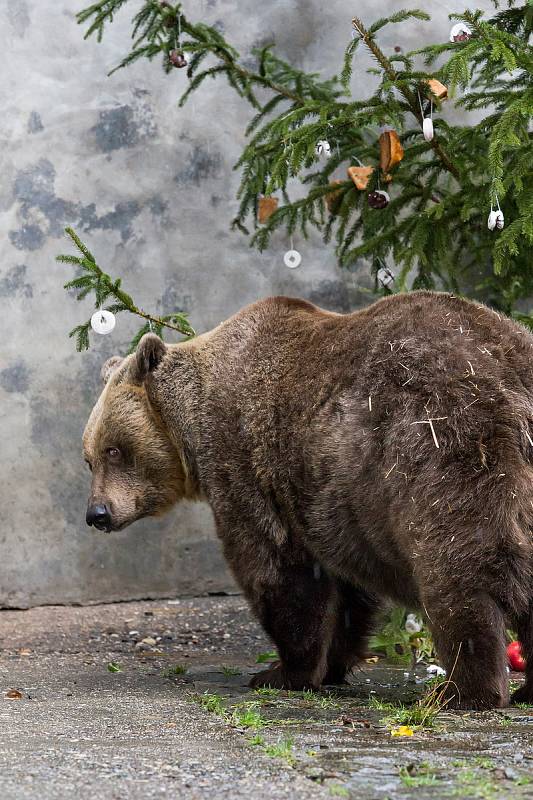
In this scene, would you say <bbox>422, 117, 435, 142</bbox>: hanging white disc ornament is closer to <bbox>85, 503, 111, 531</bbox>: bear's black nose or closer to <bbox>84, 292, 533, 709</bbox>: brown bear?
<bbox>84, 292, 533, 709</bbox>: brown bear

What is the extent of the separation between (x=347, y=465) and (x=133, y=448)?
153 cm

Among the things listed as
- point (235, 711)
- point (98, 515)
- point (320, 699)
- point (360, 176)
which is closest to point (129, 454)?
point (98, 515)

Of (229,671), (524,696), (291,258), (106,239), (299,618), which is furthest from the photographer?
(106,239)

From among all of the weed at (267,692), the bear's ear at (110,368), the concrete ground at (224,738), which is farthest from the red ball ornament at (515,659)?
the bear's ear at (110,368)

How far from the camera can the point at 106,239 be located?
8211mm

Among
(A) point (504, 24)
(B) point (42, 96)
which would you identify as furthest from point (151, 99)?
(A) point (504, 24)

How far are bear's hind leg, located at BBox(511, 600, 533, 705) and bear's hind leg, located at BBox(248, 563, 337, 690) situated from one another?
1.03 meters

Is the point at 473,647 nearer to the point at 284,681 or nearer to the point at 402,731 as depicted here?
the point at 402,731

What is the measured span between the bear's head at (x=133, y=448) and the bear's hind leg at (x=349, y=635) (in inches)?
44.4

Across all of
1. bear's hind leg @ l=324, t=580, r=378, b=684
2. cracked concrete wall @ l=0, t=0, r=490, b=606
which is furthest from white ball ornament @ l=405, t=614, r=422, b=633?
cracked concrete wall @ l=0, t=0, r=490, b=606

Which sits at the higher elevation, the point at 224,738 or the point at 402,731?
the point at 402,731

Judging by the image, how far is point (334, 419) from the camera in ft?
15.5

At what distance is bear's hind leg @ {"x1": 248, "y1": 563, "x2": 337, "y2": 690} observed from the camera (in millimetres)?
5129

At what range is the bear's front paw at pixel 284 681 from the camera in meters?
5.17
